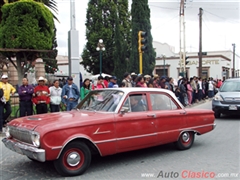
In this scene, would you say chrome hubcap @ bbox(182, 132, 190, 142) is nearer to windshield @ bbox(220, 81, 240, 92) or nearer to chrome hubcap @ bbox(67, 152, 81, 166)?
chrome hubcap @ bbox(67, 152, 81, 166)

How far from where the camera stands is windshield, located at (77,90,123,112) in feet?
19.0

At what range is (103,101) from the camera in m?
5.96

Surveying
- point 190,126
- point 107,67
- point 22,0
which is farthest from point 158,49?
point 190,126

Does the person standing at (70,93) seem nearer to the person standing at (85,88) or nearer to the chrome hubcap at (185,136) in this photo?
the person standing at (85,88)

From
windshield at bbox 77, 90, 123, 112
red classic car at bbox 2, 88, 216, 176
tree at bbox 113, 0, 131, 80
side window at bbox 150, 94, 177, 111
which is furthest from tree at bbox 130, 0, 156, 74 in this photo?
windshield at bbox 77, 90, 123, 112

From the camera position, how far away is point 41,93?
9.19 m

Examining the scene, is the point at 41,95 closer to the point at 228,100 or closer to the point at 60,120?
the point at 60,120

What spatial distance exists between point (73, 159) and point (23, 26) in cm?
802

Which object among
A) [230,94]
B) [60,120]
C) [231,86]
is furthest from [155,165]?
[231,86]

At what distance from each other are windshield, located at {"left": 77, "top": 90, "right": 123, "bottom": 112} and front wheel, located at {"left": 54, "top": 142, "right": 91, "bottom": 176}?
3.21 feet

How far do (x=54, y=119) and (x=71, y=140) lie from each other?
1.83 ft

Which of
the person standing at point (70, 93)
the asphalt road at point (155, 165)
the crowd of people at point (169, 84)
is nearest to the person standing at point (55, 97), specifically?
the person standing at point (70, 93)

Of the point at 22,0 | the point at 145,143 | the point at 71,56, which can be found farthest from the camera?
the point at 22,0

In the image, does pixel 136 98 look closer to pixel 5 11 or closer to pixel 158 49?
pixel 5 11
